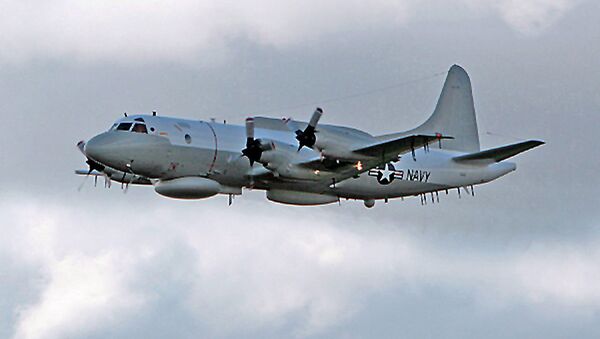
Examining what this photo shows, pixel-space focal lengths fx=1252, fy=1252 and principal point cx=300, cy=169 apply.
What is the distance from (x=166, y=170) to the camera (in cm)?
4181

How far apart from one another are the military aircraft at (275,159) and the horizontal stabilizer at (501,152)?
0.15 ft

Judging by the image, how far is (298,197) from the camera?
44812mm

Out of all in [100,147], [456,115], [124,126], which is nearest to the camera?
[100,147]

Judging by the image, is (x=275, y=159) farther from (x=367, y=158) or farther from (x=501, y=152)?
(x=501, y=152)

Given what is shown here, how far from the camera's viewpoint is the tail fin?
5047 cm

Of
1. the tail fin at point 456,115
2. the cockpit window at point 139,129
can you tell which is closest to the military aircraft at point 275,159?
the cockpit window at point 139,129

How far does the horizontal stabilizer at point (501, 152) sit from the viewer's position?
1599 inches

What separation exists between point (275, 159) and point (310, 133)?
2.21m

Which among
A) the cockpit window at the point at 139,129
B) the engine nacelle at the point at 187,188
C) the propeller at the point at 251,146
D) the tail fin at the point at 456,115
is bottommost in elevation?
the engine nacelle at the point at 187,188

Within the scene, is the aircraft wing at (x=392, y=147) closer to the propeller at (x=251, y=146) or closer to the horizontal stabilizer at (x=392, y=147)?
the horizontal stabilizer at (x=392, y=147)

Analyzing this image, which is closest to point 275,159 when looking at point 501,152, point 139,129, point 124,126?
point 139,129

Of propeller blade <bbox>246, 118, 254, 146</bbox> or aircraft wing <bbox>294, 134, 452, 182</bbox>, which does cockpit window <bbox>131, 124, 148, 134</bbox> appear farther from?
aircraft wing <bbox>294, 134, 452, 182</bbox>

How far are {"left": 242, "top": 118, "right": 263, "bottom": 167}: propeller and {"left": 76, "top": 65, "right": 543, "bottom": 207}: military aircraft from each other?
3 centimetres

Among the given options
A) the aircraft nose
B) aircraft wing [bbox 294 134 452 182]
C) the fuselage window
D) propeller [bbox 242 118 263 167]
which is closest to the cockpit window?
the fuselage window
